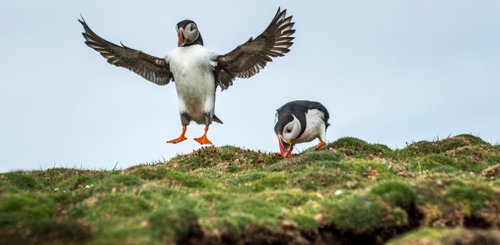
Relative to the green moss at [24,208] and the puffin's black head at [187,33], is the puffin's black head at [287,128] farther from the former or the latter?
the green moss at [24,208]

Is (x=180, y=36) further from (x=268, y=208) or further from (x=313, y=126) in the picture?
(x=268, y=208)

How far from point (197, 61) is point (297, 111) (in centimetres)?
371

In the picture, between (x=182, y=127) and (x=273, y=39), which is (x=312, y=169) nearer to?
(x=273, y=39)

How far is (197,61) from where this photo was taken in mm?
23297

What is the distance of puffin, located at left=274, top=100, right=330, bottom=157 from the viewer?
21078 mm

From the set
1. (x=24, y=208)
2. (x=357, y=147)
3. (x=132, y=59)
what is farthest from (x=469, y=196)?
(x=132, y=59)

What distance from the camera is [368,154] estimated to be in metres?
22.0

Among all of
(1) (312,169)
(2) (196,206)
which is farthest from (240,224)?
(1) (312,169)

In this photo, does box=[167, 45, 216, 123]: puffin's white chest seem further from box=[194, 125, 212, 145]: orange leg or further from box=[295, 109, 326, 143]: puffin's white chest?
box=[295, 109, 326, 143]: puffin's white chest

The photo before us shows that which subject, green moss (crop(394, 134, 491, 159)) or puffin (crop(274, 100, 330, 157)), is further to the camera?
green moss (crop(394, 134, 491, 159))

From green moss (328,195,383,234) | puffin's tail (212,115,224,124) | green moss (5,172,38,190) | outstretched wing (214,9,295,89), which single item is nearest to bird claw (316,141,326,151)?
outstretched wing (214,9,295,89)

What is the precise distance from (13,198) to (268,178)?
5.58 m

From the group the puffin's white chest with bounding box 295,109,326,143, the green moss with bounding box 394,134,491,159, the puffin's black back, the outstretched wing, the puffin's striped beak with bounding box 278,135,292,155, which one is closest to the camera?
the puffin's black back

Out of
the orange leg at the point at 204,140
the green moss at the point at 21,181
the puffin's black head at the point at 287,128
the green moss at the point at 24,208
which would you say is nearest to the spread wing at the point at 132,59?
the orange leg at the point at 204,140
